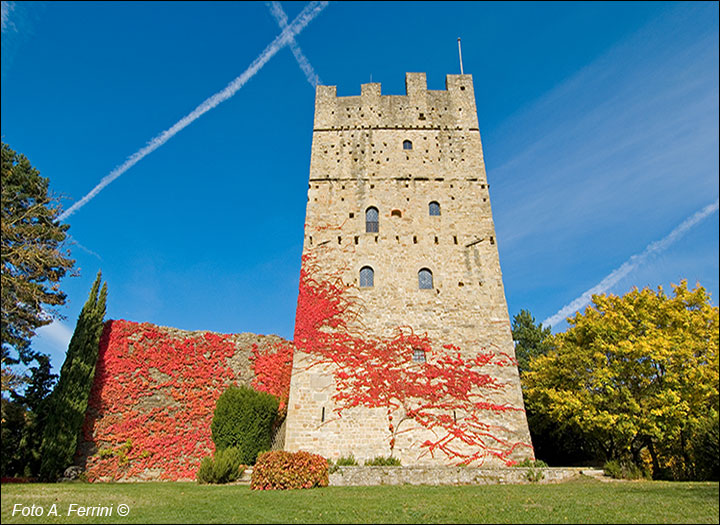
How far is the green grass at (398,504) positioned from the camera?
22.5 ft

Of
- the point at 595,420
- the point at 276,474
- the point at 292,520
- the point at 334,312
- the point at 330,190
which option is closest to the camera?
the point at 292,520

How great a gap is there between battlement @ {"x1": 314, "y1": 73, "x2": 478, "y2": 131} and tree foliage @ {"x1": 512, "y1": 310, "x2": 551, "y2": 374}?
14134 mm

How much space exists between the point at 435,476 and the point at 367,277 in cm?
783

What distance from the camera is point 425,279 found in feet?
55.5

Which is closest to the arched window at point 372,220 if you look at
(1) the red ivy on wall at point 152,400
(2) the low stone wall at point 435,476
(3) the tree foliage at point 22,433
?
(1) the red ivy on wall at point 152,400

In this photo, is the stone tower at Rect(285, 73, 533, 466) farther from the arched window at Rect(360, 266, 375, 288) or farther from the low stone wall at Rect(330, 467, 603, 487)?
the low stone wall at Rect(330, 467, 603, 487)

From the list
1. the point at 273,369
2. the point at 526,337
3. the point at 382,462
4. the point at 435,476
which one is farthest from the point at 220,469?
the point at 526,337

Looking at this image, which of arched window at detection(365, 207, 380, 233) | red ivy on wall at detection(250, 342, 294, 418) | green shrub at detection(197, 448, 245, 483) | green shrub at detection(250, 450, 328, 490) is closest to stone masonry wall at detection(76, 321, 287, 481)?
red ivy on wall at detection(250, 342, 294, 418)

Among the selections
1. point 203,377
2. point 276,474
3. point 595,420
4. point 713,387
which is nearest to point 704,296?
point 713,387

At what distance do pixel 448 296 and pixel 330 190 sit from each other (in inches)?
283

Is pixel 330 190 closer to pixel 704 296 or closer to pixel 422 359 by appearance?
pixel 422 359

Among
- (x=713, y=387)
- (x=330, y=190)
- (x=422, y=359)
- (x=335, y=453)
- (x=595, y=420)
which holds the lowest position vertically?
(x=335, y=453)

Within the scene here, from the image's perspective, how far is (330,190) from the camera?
18719mm

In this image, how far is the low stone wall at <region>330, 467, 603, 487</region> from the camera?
11805mm
